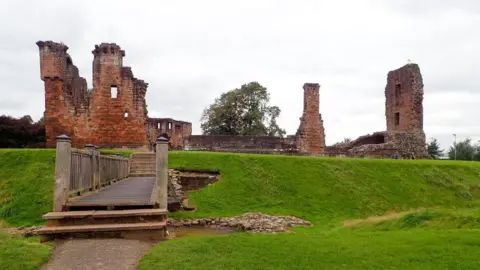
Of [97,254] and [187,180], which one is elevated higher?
[187,180]

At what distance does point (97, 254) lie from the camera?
661 cm

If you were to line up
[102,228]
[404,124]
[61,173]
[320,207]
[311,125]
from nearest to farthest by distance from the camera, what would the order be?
[102,228], [61,173], [320,207], [311,125], [404,124]

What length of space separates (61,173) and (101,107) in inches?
842

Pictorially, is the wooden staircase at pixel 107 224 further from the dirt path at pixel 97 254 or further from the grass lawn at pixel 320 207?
the grass lawn at pixel 320 207

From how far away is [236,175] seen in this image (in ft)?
62.2

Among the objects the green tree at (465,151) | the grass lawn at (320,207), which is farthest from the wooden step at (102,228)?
the green tree at (465,151)

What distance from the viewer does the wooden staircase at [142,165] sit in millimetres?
20812

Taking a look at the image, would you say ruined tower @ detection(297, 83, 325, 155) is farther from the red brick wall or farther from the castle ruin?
the red brick wall

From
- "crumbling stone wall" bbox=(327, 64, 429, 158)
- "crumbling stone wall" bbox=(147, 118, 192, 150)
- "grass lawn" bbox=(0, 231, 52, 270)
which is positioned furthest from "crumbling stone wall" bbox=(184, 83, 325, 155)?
"grass lawn" bbox=(0, 231, 52, 270)

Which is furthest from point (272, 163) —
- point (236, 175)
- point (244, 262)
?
point (244, 262)

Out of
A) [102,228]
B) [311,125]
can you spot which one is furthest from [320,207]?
[311,125]

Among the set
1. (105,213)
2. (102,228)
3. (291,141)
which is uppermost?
(291,141)

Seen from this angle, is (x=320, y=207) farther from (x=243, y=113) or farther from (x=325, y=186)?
(x=243, y=113)

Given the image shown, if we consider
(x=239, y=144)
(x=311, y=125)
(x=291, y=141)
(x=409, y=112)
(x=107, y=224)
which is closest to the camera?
(x=107, y=224)
